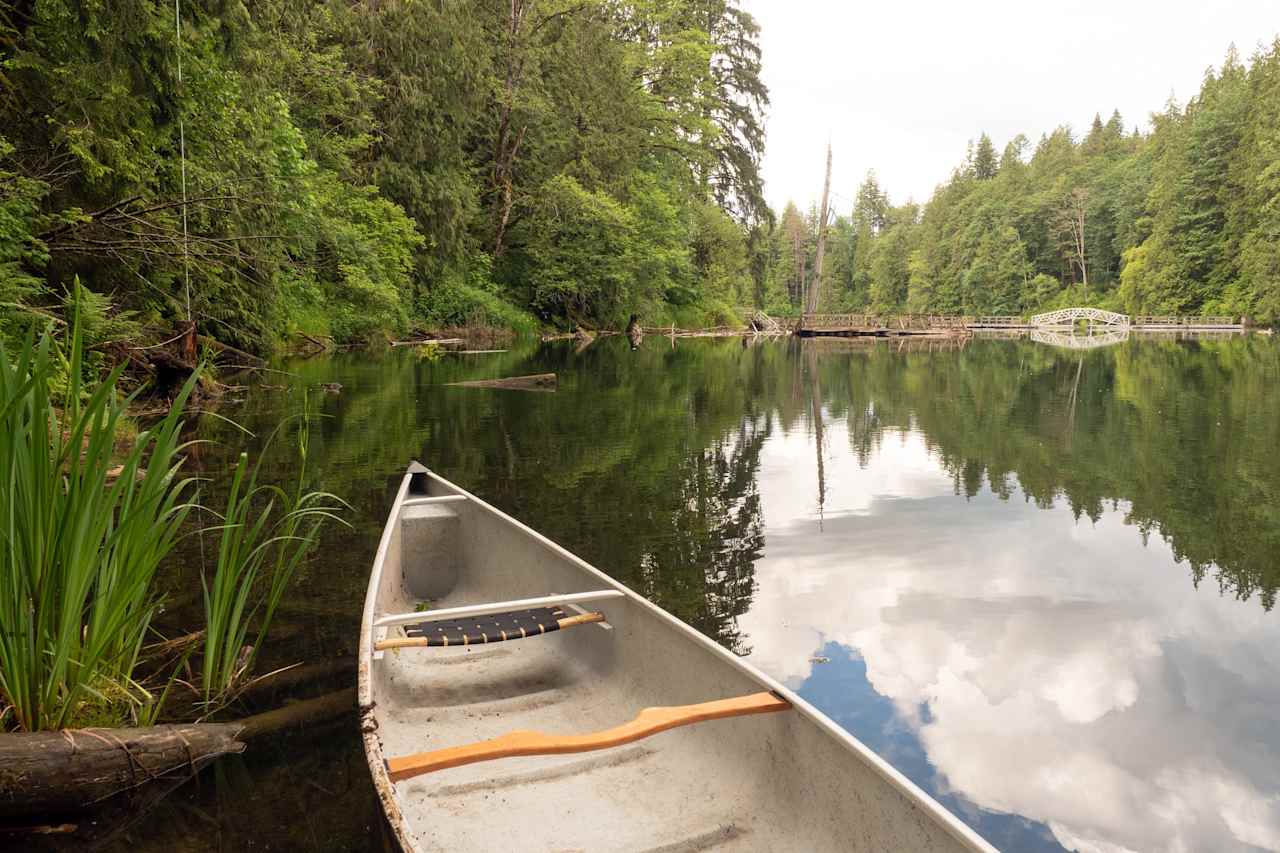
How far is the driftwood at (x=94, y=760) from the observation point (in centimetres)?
269

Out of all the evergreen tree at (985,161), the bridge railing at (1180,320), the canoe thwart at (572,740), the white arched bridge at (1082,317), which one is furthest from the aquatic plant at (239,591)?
the evergreen tree at (985,161)

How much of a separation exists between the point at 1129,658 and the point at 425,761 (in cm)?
415

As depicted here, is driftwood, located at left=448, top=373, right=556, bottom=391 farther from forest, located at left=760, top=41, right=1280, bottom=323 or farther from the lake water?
forest, located at left=760, top=41, right=1280, bottom=323

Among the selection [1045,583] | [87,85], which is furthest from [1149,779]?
[87,85]

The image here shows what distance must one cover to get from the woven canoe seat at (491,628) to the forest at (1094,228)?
58.0 meters

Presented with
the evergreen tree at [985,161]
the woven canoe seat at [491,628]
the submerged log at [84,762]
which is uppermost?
the evergreen tree at [985,161]

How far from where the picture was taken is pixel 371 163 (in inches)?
1056

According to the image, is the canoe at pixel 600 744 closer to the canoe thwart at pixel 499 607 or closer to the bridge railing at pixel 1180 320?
the canoe thwart at pixel 499 607

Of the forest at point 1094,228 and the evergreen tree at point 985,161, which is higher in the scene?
the evergreen tree at point 985,161

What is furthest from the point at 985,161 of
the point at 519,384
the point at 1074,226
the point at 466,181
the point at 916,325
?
the point at 519,384

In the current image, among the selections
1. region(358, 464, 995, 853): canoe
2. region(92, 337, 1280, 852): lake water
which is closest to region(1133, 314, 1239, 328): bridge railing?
region(92, 337, 1280, 852): lake water

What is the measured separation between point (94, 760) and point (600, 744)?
179 centimetres

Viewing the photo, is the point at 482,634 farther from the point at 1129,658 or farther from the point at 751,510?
the point at 751,510

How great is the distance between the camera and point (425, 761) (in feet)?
8.14
